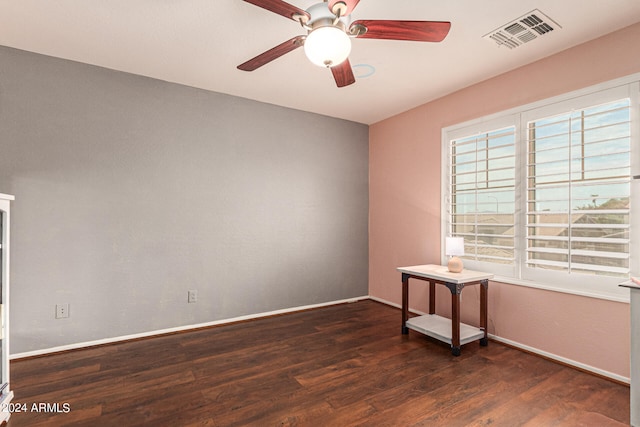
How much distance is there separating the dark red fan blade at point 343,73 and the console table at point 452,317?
1938 millimetres

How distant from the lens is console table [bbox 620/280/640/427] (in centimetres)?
186

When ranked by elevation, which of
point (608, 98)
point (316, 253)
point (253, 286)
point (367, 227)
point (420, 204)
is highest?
point (608, 98)

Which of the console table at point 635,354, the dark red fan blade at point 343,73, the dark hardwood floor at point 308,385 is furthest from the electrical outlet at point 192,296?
the console table at point 635,354

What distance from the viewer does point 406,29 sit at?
191 centimetres

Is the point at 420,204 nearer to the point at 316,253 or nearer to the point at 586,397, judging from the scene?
the point at 316,253

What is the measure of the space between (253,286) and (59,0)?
121 inches

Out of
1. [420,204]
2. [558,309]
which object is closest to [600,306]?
[558,309]

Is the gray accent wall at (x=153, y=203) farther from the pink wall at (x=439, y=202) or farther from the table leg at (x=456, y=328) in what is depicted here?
the table leg at (x=456, y=328)

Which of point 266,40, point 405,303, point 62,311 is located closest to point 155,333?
point 62,311

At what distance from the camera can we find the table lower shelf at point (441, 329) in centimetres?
298

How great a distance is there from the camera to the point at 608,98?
98.3 inches

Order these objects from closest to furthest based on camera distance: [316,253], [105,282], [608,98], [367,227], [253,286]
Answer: [608,98], [105,282], [253,286], [316,253], [367,227]

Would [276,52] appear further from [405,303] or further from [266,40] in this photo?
[405,303]

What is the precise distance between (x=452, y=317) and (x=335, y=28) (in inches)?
97.9
